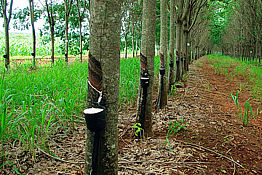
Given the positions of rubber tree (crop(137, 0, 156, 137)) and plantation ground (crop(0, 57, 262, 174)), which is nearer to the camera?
plantation ground (crop(0, 57, 262, 174))

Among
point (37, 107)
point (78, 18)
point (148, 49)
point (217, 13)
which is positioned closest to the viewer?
point (148, 49)

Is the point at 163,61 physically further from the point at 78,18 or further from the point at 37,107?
the point at 78,18

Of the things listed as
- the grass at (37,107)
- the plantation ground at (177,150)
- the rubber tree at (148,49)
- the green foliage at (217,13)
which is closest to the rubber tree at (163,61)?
the plantation ground at (177,150)

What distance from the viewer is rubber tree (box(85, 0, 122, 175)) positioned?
1717 millimetres

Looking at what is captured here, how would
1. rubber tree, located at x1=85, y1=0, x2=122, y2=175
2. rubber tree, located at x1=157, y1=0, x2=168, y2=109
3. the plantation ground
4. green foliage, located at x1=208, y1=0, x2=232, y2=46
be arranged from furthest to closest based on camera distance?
green foliage, located at x1=208, y1=0, x2=232, y2=46
rubber tree, located at x1=157, y1=0, x2=168, y2=109
the plantation ground
rubber tree, located at x1=85, y1=0, x2=122, y2=175

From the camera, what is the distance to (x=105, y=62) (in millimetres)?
1757

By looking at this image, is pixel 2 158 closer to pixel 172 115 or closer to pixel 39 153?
pixel 39 153

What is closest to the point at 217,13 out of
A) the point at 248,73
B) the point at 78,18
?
the point at 248,73

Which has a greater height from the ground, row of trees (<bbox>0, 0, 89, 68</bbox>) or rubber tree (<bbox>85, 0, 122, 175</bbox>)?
row of trees (<bbox>0, 0, 89, 68</bbox>)

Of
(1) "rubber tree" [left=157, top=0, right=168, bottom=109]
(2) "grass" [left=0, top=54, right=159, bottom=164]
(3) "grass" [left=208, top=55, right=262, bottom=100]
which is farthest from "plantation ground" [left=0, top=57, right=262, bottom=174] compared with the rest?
(3) "grass" [left=208, top=55, right=262, bottom=100]

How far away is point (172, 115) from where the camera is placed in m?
4.43

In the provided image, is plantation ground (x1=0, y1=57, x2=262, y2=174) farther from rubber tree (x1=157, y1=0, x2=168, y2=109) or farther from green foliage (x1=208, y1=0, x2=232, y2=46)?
green foliage (x1=208, y1=0, x2=232, y2=46)

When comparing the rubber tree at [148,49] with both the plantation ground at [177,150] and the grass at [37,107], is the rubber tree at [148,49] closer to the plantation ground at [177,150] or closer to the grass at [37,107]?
the plantation ground at [177,150]

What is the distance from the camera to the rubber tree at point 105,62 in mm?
1717
